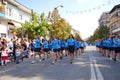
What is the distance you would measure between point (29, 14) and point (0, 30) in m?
17.1

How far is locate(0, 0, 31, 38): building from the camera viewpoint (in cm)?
3867

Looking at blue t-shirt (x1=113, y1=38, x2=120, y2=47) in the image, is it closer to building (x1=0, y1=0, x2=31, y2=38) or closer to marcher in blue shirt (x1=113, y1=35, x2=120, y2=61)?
marcher in blue shirt (x1=113, y1=35, x2=120, y2=61)

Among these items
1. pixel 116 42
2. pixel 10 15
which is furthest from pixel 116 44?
pixel 10 15

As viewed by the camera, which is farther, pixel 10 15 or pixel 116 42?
pixel 10 15

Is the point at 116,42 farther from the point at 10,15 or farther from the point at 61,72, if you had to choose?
the point at 10,15

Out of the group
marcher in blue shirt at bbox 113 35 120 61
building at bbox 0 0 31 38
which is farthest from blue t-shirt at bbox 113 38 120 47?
building at bbox 0 0 31 38

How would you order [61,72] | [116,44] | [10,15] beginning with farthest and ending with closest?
[10,15]
[116,44]
[61,72]

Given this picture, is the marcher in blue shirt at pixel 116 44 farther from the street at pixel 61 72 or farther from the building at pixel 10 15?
the building at pixel 10 15

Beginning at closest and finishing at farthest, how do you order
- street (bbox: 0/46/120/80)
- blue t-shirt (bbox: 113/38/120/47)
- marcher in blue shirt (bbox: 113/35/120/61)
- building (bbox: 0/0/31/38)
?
1. street (bbox: 0/46/120/80)
2. marcher in blue shirt (bbox: 113/35/120/61)
3. blue t-shirt (bbox: 113/38/120/47)
4. building (bbox: 0/0/31/38)

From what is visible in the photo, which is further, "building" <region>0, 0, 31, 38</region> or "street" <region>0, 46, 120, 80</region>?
"building" <region>0, 0, 31, 38</region>

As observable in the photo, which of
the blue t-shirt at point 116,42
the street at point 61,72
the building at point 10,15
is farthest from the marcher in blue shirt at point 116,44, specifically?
the building at point 10,15

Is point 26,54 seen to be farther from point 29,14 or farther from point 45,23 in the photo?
point 29,14

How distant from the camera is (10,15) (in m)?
43.1

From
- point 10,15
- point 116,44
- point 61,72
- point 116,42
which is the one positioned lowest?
point 61,72
